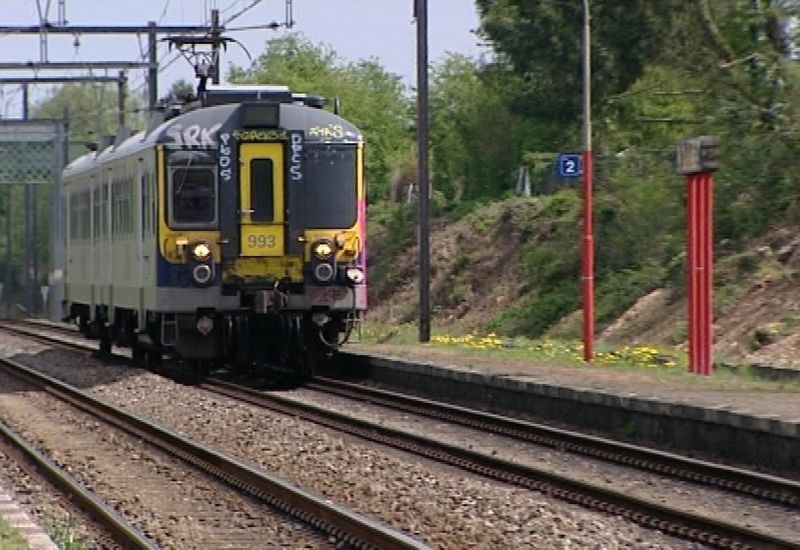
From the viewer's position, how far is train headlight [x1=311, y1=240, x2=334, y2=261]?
988 inches

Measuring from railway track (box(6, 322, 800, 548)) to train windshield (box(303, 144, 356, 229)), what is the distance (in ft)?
8.63

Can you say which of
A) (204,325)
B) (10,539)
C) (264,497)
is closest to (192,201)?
(204,325)

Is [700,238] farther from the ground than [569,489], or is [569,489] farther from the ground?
[700,238]

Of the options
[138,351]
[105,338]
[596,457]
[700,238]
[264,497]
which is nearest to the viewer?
[264,497]

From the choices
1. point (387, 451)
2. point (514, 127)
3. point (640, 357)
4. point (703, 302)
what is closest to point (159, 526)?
point (387, 451)

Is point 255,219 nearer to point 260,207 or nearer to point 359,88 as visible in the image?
point 260,207

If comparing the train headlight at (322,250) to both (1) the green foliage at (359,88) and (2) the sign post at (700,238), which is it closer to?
(2) the sign post at (700,238)

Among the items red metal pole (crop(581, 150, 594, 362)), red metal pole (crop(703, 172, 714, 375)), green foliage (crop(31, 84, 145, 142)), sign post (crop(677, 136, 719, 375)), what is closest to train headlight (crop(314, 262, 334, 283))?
red metal pole (crop(581, 150, 594, 362))

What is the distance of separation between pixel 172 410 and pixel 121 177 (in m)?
7.16

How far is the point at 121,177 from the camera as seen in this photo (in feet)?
95.2

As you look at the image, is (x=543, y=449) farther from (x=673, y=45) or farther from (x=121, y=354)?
(x=673, y=45)

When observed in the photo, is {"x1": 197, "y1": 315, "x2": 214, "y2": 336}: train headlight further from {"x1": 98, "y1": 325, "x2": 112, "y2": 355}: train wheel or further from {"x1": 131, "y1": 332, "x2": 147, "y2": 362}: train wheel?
{"x1": 98, "y1": 325, "x2": 112, "y2": 355}: train wheel

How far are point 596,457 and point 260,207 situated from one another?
359 inches

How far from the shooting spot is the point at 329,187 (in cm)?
2523
